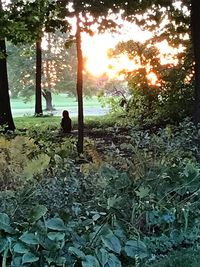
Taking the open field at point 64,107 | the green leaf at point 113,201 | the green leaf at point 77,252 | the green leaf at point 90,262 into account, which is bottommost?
the open field at point 64,107

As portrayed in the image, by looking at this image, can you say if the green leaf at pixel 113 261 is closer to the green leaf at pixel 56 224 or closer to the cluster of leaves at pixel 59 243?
the cluster of leaves at pixel 59 243

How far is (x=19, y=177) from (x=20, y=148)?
1.18 m

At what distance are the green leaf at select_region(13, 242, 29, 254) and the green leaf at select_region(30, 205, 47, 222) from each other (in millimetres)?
198

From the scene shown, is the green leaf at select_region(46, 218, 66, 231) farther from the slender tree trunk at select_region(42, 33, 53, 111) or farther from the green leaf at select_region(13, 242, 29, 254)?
the slender tree trunk at select_region(42, 33, 53, 111)

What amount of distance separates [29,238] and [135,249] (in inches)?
33.8

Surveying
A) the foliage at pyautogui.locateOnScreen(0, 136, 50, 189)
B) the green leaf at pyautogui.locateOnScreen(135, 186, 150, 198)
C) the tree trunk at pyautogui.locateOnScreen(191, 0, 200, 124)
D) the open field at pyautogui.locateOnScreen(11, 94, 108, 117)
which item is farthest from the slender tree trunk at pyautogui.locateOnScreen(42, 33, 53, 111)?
the green leaf at pyautogui.locateOnScreen(135, 186, 150, 198)

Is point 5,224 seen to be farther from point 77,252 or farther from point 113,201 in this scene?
point 113,201

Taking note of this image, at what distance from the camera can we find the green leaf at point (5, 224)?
11.4ft

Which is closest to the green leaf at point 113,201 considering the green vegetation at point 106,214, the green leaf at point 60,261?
the green vegetation at point 106,214

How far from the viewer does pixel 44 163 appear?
4.40 meters

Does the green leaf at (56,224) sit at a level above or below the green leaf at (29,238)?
above

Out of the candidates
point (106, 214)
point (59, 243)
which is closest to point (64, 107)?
point (106, 214)

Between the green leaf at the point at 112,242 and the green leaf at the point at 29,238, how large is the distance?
0.51 meters

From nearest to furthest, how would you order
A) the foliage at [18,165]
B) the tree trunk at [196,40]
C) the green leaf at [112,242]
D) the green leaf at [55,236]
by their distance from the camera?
the green leaf at [55,236] < the green leaf at [112,242] < the foliage at [18,165] < the tree trunk at [196,40]
